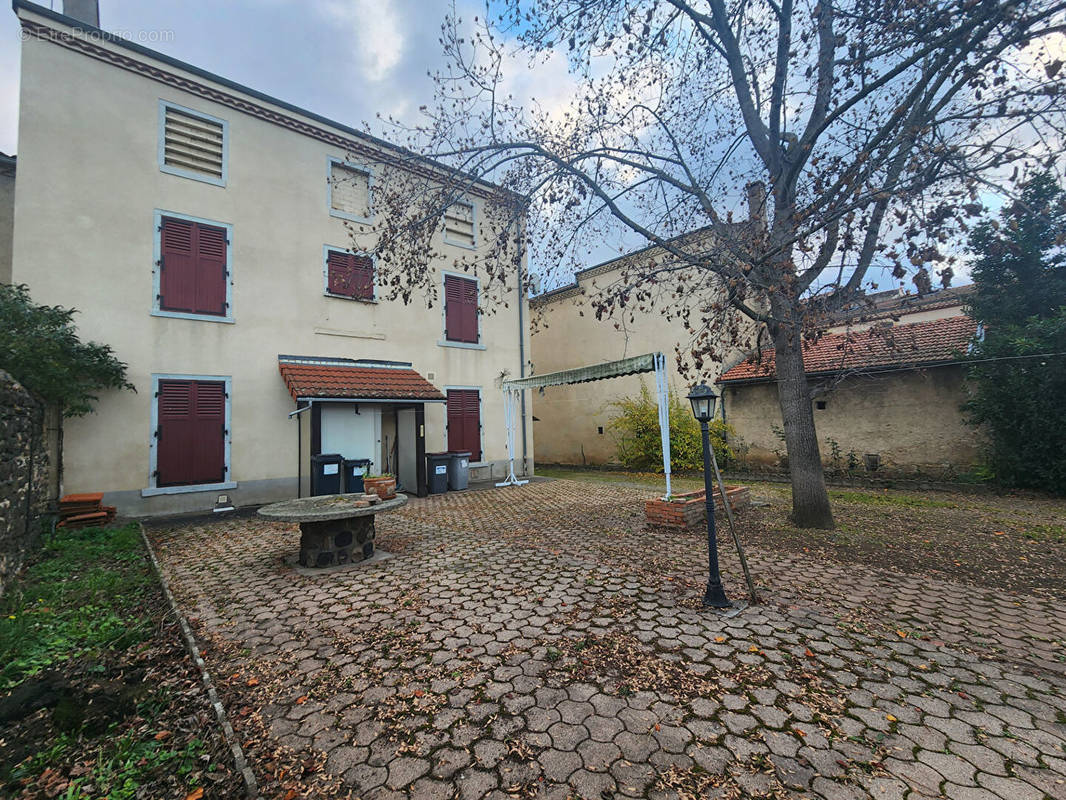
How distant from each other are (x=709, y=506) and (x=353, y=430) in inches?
338

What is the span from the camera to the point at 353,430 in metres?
10.4

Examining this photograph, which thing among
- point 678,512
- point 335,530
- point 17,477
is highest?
point 17,477

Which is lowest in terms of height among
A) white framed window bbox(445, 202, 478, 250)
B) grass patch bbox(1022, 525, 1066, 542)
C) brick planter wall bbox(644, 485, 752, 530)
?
grass patch bbox(1022, 525, 1066, 542)

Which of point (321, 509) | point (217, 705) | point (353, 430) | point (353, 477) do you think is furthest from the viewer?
point (353, 430)

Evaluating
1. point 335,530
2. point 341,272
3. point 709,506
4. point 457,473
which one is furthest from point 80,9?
point 709,506

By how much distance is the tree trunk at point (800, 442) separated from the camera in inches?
261

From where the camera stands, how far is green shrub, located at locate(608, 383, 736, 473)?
13.7m

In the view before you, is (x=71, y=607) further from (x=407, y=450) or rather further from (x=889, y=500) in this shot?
(x=889, y=500)

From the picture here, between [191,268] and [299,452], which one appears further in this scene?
[299,452]

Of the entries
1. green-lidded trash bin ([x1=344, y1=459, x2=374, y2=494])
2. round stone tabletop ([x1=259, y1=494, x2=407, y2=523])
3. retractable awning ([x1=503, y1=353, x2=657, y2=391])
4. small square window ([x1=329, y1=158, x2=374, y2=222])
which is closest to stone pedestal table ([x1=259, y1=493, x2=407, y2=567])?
round stone tabletop ([x1=259, y1=494, x2=407, y2=523])

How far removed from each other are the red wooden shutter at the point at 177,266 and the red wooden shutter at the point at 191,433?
1574mm

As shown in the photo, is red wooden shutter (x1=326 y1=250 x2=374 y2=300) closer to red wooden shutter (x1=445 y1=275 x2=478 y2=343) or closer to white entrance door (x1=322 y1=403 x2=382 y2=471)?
red wooden shutter (x1=445 y1=275 x2=478 y2=343)

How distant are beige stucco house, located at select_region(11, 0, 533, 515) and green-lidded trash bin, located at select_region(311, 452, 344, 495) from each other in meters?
0.30

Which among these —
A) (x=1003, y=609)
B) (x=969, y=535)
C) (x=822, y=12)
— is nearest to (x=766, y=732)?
(x=1003, y=609)
